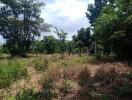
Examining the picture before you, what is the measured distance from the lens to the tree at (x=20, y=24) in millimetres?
44062

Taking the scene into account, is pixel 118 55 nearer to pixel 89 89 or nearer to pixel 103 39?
pixel 103 39

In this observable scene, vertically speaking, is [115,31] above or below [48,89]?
above

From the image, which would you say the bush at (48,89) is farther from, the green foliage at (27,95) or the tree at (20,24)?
the tree at (20,24)

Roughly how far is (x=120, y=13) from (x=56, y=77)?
10837mm

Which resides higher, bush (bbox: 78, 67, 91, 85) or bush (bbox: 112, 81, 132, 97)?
bush (bbox: 78, 67, 91, 85)

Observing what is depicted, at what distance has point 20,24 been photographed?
45000mm

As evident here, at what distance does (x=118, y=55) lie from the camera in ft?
95.3

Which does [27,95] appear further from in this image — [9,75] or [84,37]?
[84,37]

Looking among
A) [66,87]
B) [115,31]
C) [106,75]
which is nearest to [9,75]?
[66,87]

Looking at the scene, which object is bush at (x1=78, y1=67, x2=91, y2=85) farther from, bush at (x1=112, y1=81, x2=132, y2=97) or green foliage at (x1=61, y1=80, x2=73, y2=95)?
bush at (x1=112, y1=81, x2=132, y2=97)

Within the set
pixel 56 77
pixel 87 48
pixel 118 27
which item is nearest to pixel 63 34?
pixel 87 48

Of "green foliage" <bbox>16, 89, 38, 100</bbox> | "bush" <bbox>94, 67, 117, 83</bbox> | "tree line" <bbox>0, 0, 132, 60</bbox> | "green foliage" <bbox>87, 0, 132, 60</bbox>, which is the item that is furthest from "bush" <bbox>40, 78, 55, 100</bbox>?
"tree line" <bbox>0, 0, 132, 60</bbox>

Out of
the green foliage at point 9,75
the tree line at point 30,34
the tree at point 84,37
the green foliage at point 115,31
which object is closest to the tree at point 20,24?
the tree line at point 30,34

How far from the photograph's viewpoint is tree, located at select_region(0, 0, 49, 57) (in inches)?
1735
